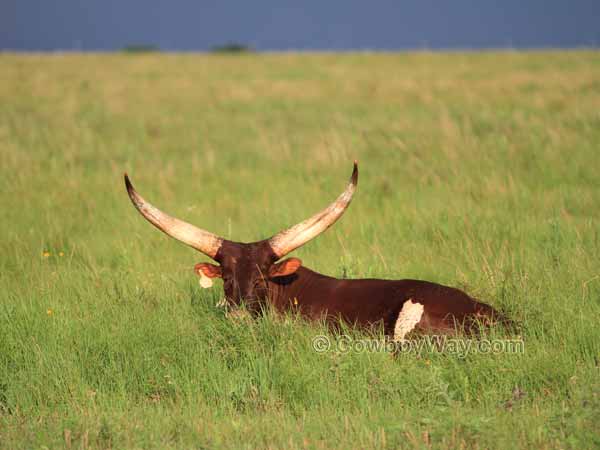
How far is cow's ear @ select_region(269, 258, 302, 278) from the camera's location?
5867 millimetres

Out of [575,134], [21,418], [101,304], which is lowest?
[21,418]

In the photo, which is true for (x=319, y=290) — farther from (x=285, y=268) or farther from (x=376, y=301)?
(x=376, y=301)

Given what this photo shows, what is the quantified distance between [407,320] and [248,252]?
127cm

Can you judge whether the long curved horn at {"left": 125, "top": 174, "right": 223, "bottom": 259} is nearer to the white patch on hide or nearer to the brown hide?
the brown hide

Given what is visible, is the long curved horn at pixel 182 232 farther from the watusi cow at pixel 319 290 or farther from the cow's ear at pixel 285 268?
the cow's ear at pixel 285 268

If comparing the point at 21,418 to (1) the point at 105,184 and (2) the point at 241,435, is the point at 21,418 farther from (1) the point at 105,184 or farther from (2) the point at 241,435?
(1) the point at 105,184

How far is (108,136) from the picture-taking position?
15.5 meters

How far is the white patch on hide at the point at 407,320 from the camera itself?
5430 millimetres

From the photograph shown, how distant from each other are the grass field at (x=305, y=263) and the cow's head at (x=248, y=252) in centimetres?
29

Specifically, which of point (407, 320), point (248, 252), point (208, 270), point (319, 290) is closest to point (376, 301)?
point (407, 320)

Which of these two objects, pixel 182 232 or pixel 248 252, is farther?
pixel 182 232

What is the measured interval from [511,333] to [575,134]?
7780 mm

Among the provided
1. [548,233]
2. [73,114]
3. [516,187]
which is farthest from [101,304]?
[73,114]

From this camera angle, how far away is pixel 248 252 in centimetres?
593
